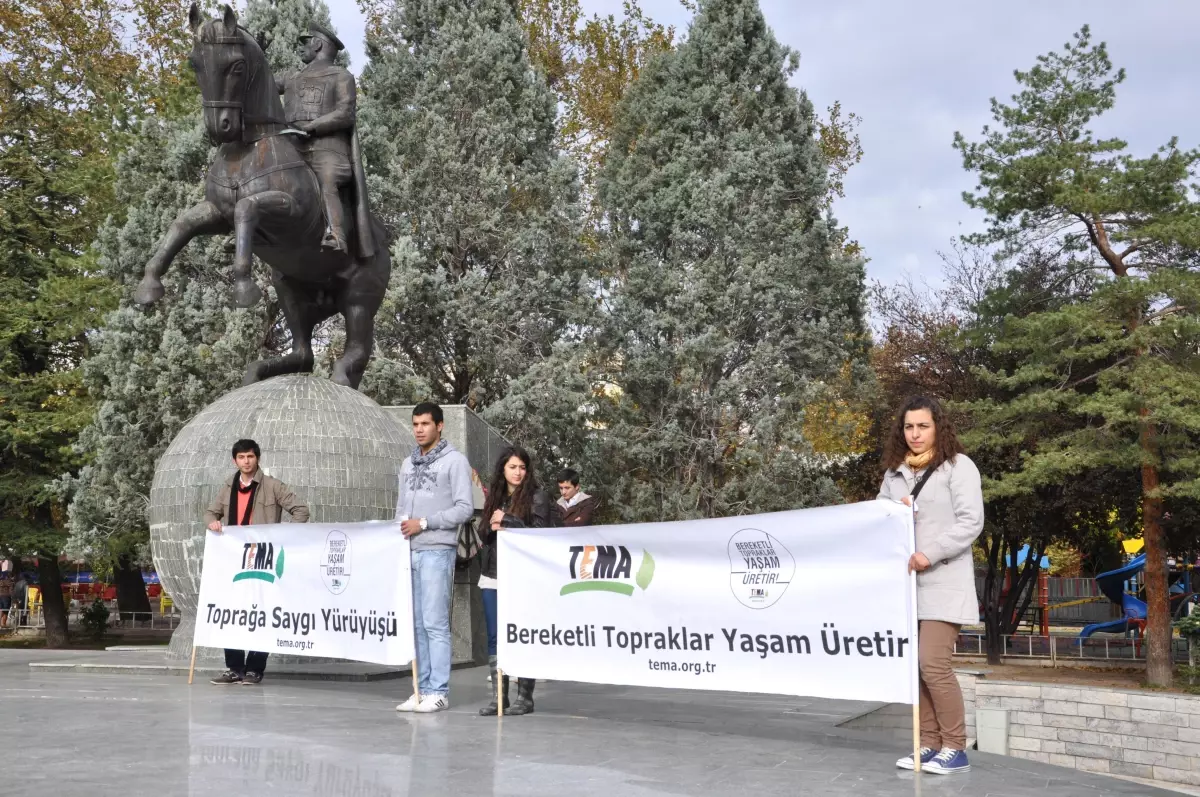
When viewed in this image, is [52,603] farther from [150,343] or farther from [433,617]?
[433,617]

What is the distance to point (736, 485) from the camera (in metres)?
27.6

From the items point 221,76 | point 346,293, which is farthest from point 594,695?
point 221,76

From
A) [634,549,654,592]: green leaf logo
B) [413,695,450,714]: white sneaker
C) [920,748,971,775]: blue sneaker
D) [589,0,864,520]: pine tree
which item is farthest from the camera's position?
[589,0,864,520]: pine tree

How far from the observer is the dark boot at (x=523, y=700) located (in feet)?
24.6

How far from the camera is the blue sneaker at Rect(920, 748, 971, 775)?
5.59 meters

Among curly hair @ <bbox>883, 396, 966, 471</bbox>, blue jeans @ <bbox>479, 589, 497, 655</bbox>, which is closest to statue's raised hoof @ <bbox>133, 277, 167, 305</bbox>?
blue jeans @ <bbox>479, 589, 497, 655</bbox>

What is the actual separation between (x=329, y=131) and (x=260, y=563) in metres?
4.59

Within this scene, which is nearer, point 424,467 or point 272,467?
point 424,467

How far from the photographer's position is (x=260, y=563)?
8.85 metres

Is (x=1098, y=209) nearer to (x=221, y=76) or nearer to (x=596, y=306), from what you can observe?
(x=596, y=306)

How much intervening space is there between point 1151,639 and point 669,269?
1373cm

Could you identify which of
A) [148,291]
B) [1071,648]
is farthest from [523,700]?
[1071,648]

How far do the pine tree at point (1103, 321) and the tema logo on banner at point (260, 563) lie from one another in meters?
15.7

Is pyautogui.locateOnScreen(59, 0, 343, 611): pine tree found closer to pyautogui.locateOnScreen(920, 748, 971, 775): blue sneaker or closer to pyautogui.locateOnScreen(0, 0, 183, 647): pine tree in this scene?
pyautogui.locateOnScreen(0, 0, 183, 647): pine tree
